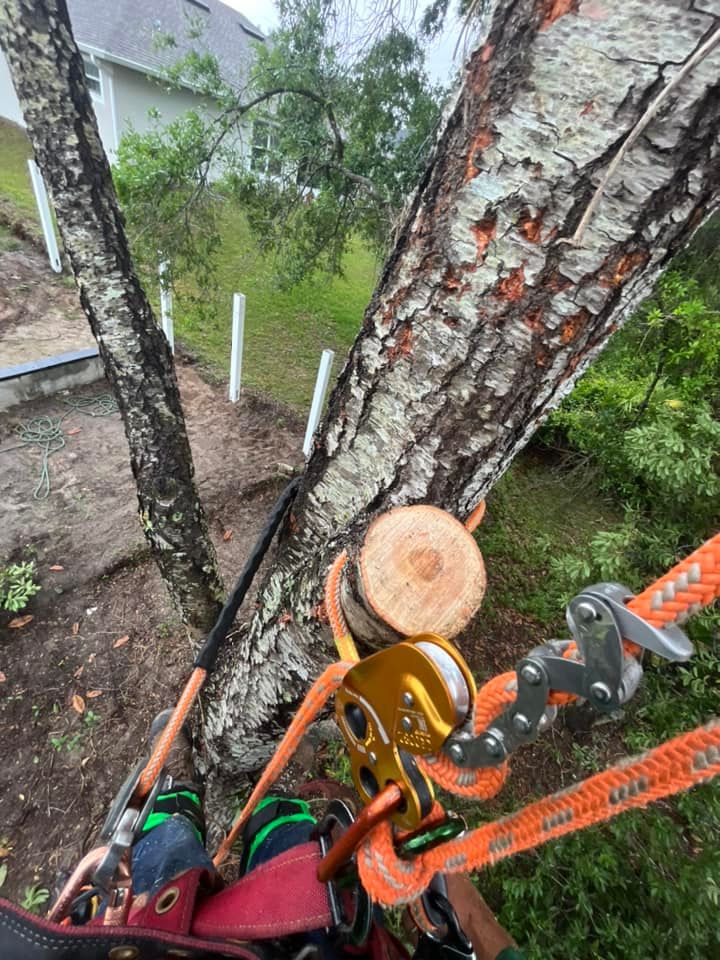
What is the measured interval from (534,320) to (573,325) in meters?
0.07

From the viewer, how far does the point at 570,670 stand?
1.62 ft

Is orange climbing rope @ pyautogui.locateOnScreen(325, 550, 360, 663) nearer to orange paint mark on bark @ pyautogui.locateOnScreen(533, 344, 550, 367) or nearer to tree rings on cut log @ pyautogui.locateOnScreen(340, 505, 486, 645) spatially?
tree rings on cut log @ pyautogui.locateOnScreen(340, 505, 486, 645)

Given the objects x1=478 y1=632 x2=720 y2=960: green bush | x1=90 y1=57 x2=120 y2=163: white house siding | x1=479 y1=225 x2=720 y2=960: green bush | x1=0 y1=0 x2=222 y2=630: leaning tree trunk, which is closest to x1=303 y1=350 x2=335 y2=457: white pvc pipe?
x1=0 y1=0 x2=222 y2=630: leaning tree trunk

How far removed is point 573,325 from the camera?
32.4 inches

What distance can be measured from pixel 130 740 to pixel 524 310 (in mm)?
3005

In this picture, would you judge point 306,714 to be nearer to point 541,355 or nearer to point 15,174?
point 541,355

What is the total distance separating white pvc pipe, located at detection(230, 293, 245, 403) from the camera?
4907 mm

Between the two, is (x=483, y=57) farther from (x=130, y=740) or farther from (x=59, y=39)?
(x=130, y=740)

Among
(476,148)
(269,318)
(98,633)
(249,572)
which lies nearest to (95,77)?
(269,318)

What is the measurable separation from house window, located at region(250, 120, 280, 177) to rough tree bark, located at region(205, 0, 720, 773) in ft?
12.5

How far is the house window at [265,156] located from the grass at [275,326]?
40cm

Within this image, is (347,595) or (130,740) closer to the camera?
(347,595)

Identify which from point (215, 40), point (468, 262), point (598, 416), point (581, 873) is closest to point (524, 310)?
point (468, 262)

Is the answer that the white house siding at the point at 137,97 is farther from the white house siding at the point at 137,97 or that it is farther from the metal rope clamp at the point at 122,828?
the metal rope clamp at the point at 122,828
